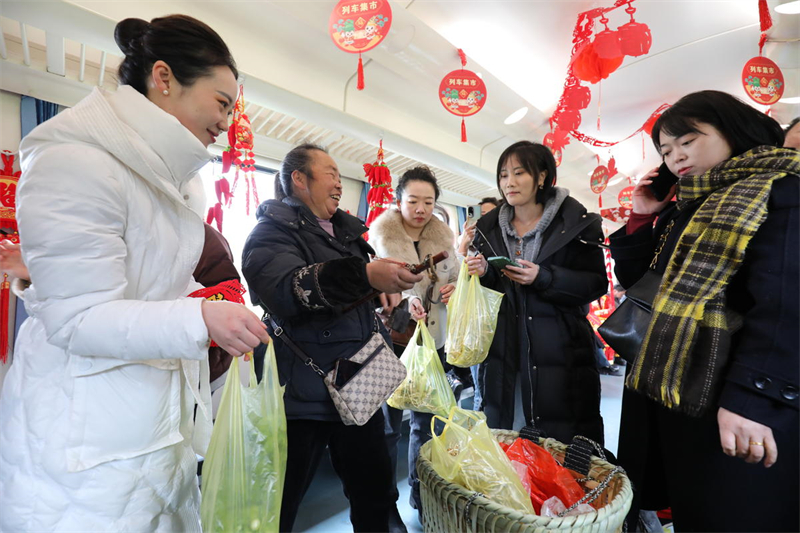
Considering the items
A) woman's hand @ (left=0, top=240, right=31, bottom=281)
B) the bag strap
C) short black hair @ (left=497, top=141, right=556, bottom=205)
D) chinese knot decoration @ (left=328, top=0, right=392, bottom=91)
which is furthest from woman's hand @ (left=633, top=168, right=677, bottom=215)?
woman's hand @ (left=0, top=240, right=31, bottom=281)

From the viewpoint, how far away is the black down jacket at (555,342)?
1.39 meters

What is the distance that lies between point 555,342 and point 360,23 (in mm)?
1660

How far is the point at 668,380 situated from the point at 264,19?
2731 mm

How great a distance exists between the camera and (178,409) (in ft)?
2.45

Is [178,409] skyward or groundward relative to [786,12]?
groundward

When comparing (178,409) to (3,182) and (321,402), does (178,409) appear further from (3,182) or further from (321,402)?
(3,182)

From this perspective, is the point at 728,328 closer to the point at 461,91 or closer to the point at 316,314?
the point at 316,314

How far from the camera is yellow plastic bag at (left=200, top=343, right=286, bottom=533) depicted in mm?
763

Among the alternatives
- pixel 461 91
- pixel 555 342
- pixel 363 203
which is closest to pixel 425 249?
pixel 555 342

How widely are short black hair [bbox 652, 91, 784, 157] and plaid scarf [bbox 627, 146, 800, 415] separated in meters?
0.08

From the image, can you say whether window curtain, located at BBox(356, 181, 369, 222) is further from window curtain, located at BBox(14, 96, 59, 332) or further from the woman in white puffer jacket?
the woman in white puffer jacket

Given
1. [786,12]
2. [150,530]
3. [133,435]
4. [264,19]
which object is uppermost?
[786,12]

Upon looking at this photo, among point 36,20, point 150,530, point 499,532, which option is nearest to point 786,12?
point 499,532

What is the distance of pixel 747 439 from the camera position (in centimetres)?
74
